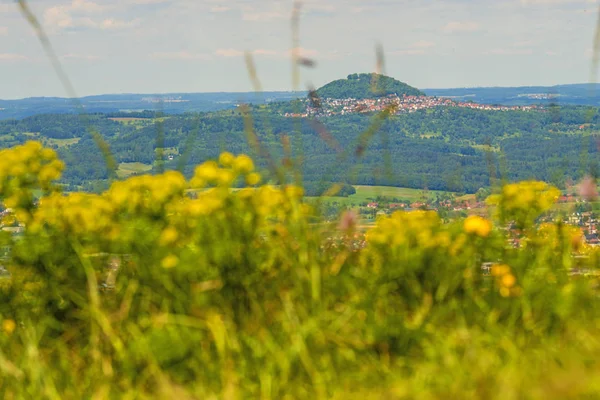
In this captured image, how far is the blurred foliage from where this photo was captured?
3.62m

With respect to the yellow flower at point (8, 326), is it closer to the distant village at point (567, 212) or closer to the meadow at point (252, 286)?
the meadow at point (252, 286)

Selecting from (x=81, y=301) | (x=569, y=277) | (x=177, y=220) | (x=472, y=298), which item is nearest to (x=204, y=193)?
(x=177, y=220)

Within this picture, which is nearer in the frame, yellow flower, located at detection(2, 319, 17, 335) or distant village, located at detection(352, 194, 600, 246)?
yellow flower, located at detection(2, 319, 17, 335)

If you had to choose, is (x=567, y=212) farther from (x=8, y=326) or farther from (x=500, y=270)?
(x=8, y=326)

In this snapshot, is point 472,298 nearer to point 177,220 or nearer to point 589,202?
point 589,202

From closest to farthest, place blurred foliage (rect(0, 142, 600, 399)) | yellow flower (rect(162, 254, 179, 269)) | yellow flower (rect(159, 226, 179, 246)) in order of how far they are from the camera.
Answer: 1. blurred foliage (rect(0, 142, 600, 399))
2. yellow flower (rect(162, 254, 179, 269))
3. yellow flower (rect(159, 226, 179, 246))

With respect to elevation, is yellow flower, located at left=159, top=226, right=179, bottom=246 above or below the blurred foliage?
above

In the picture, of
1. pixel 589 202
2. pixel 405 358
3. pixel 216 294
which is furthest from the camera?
pixel 589 202

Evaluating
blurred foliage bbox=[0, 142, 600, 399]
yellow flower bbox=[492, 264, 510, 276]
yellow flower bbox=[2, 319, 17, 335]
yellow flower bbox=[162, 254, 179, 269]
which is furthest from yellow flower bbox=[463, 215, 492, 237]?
yellow flower bbox=[2, 319, 17, 335]

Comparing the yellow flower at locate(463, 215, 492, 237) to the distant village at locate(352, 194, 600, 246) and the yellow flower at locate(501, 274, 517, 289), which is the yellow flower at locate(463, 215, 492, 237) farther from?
the distant village at locate(352, 194, 600, 246)

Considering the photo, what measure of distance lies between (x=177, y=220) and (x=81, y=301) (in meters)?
0.61

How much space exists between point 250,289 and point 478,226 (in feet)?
3.73

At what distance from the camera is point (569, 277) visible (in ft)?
14.2

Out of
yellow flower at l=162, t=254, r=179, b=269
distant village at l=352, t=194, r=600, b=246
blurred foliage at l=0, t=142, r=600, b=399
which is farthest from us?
distant village at l=352, t=194, r=600, b=246
